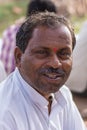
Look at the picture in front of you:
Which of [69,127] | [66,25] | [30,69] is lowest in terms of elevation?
[69,127]

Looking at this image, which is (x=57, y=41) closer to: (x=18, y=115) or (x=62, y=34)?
(x=62, y=34)

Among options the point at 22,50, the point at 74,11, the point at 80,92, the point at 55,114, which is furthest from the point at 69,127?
the point at 74,11

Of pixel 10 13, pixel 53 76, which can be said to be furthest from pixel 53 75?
pixel 10 13

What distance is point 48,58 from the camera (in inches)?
84.0

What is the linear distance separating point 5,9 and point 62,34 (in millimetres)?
8805

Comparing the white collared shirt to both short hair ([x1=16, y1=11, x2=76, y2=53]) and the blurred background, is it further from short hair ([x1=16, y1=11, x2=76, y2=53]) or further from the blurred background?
the blurred background

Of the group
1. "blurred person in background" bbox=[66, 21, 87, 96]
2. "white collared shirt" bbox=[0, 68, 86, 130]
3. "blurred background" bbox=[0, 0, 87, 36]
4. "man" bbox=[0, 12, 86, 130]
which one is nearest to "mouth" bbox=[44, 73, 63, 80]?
"man" bbox=[0, 12, 86, 130]

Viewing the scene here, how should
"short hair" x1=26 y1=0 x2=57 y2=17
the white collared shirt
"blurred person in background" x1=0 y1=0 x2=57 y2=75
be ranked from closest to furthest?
the white collared shirt
"blurred person in background" x1=0 y1=0 x2=57 y2=75
"short hair" x1=26 y1=0 x2=57 y2=17

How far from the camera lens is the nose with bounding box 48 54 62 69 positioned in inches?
83.1

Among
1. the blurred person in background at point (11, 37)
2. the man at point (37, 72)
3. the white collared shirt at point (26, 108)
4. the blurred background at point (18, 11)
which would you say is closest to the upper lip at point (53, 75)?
the man at point (37, 72)

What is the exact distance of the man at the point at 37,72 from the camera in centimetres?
211

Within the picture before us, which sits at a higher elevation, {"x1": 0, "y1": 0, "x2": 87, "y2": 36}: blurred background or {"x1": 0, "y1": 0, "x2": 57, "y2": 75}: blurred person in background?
{"x1": 0, "y1": 0, "x2": 87, "y2": 36}: blurred background

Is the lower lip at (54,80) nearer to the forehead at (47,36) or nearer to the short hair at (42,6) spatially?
the forehead at (47,36)

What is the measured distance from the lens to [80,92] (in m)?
5.11
